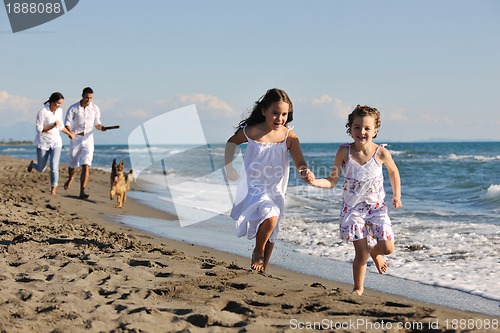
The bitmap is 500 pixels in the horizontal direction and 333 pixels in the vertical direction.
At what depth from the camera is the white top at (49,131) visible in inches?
443

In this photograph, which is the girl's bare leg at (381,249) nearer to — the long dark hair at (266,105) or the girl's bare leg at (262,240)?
the girl's bare leg at (262,240)

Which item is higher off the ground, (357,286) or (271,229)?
(271,229)

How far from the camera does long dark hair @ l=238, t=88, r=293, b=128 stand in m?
5.53

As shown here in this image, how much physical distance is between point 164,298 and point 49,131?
785 cm

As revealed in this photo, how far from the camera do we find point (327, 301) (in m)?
4.08

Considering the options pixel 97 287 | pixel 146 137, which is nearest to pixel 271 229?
pixel 97 287

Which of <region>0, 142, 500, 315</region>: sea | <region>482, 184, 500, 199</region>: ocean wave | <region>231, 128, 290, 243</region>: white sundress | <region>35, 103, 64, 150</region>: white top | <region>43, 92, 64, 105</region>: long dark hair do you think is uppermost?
<region>43, 92, 64, 105</region>: long dark hair

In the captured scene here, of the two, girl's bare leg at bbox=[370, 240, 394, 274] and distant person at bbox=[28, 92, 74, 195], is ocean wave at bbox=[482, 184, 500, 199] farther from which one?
girl's bare leg at bbox=[370, 240, 394, 274]

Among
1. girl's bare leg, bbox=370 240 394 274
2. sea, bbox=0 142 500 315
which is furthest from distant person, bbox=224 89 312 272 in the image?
girl's bare leg, bbox=370 240 394 274

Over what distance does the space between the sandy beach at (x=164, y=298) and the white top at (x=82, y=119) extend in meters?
4.85

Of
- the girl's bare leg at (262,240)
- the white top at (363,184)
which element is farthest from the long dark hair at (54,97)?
the white top at (363,184)

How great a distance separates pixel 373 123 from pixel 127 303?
247 centimetres

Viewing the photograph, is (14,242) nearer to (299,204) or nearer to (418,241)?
(418,241)

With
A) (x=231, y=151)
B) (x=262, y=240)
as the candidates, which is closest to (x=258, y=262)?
(x=262, y=240)
